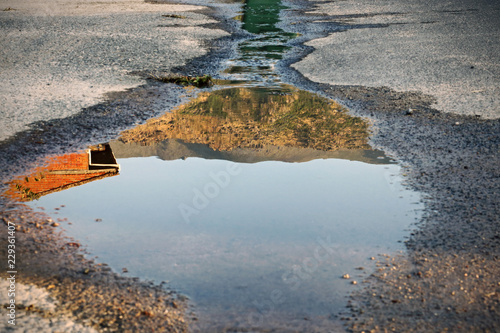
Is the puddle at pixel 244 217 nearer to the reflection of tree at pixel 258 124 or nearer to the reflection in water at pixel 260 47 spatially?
the reflection of tree at pixel 258 124

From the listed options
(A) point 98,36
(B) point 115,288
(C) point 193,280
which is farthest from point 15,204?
(A) point 98,36

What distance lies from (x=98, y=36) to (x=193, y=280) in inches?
338

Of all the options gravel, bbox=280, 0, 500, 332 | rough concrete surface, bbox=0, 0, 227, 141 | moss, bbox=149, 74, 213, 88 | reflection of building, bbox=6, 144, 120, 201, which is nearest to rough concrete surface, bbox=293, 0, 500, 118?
gravel, bbox=280, 0, 500, 332

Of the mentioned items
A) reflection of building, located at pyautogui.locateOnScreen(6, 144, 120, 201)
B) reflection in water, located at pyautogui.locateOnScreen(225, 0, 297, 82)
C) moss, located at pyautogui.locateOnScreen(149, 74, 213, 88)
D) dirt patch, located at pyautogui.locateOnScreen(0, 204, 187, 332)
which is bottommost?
dirt patch, located at pyautogui.locateOnScreen(0, 204, 187, 332)

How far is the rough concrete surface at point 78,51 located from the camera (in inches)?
236

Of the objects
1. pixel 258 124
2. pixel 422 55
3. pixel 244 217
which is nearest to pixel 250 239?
pixel 244 217

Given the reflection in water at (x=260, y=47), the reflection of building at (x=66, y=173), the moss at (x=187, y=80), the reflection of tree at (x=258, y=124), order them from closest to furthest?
1. the reflection of building at (x=66, y=173)
2. the reflection of tree at (x=258, y=124)
3. the moss at (x=187, y=80)
4. the reflection in water at (x=260, y=47)

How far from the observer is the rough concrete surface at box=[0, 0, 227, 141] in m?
5.99

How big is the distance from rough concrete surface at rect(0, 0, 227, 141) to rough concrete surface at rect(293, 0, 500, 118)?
8.63 feet

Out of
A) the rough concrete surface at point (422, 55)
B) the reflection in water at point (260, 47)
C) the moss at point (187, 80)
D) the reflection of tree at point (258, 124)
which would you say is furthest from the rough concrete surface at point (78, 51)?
the rough concrete surface at point (422, 55)

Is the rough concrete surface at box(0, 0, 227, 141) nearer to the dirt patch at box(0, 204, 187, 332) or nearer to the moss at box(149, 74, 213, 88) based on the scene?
the moss at box(149, 74, 213, 88)

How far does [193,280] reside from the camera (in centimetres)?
282

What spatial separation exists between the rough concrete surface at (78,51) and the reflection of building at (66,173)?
0.91 m

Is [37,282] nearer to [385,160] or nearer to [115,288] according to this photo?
[115,288]
